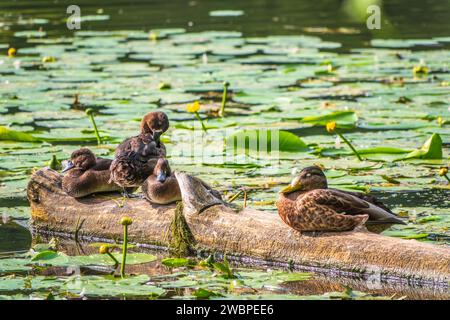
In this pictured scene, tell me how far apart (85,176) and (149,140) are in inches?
23.5

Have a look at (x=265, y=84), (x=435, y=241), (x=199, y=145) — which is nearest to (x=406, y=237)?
(x=435, y=241)

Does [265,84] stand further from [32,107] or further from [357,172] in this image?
[357,172]

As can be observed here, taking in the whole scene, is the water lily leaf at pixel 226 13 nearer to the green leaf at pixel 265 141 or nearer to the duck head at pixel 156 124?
the green leaf at pixel 265 141

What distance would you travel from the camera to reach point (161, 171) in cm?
738

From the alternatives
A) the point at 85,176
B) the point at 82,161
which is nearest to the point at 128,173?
the point at 85,176

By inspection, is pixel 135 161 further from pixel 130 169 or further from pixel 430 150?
pixel 430 150

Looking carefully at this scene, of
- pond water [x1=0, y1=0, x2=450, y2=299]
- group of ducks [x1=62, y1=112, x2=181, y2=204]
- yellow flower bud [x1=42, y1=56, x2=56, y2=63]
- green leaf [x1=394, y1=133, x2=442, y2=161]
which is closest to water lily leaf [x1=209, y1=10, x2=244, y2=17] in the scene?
pond water [x1=0, y1=0, x2=450, y2=299]

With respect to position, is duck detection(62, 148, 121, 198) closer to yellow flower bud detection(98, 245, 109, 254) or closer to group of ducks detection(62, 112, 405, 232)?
group of ducks detection(62, 112, 405, 232)

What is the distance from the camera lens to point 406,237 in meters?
7.07

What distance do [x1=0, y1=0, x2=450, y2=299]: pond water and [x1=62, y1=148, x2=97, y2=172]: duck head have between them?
562mm

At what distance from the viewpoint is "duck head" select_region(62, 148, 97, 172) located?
795cm

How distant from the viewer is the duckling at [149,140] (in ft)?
26.0

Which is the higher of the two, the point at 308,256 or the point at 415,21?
the point at 415,21
